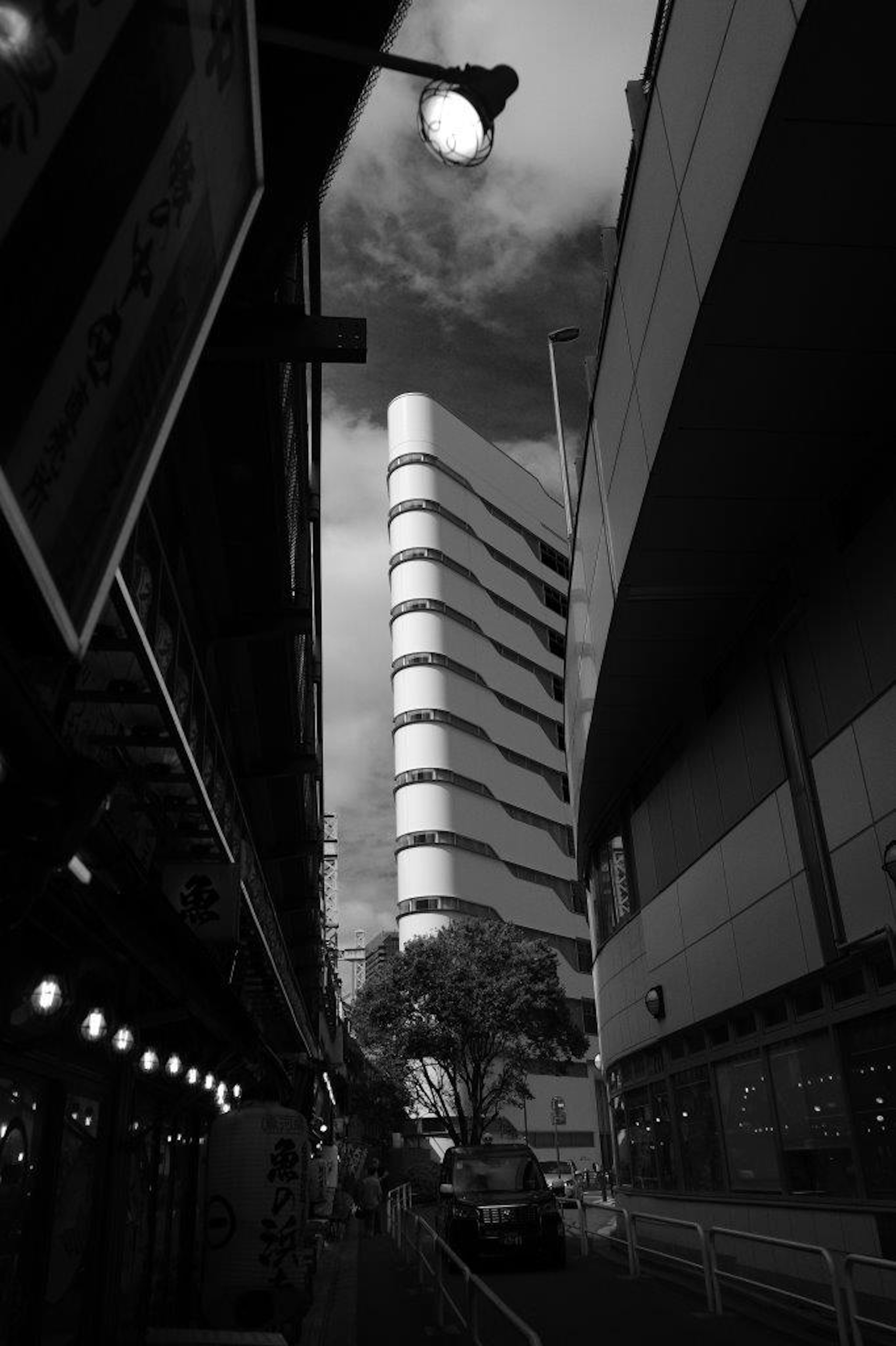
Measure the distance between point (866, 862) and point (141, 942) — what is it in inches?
283

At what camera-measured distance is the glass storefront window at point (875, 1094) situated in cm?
975

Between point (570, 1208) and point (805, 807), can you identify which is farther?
point (570, 1208)

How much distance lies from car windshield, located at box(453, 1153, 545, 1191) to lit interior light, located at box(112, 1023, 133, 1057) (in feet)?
32.6

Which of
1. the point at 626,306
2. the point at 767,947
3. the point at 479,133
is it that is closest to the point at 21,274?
the point at 479,133

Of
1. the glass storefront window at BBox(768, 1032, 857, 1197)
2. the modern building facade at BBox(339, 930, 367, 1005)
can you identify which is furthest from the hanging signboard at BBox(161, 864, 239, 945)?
the modern building facade at BBox(339, 930, 367, 1005)

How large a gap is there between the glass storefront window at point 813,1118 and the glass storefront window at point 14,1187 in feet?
27.8

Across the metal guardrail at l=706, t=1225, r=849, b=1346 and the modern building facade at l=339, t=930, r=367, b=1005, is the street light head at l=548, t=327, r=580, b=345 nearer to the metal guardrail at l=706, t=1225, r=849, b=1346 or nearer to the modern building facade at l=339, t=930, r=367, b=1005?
the metal guardrail at l=706, t=1225, r=849, b=1346

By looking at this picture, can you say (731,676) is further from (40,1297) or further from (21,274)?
(21,274)

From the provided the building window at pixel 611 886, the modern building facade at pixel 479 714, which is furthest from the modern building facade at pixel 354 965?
the building window at pixel 611 886

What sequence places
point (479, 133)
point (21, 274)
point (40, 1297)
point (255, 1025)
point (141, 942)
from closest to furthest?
point (21, 274)
point (479, 133)
point (40, 1297)
point (141, 942)
point (255, 1025)

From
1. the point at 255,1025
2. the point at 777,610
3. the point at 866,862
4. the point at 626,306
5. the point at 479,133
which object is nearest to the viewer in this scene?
the point at 479,133

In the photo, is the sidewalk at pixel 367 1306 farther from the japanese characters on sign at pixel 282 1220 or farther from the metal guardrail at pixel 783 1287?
the metal guardrail at pixel 783 1287

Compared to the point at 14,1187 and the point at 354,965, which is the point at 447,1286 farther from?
the point at 354,965

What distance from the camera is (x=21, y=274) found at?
2.03 meters
